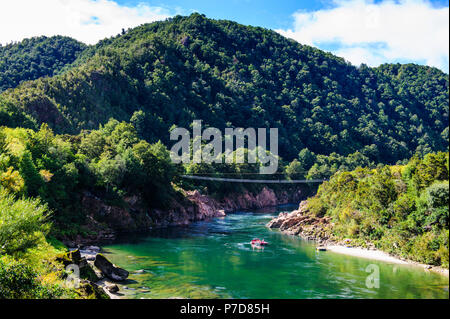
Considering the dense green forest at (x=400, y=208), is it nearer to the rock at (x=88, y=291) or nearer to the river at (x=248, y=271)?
the river at (x=248, y=271)

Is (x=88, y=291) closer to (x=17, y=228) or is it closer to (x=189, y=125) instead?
(x=17, y=228)

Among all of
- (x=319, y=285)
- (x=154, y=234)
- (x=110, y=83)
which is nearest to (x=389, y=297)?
(x=319, y=285)

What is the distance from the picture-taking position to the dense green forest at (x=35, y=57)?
129500mm

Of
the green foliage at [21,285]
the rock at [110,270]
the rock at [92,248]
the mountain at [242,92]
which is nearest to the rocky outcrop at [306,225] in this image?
the rock at [92,248]

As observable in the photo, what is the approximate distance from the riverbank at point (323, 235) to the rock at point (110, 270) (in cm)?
2156

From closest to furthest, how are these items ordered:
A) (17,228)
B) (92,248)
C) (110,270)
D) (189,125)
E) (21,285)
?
(21,285) < (17,228) < (110,270) < (92,248) < (189,125)

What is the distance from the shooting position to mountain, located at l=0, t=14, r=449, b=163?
316 ft

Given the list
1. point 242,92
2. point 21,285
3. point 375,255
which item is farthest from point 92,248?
point 242,92

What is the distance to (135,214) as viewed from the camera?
52188 mm

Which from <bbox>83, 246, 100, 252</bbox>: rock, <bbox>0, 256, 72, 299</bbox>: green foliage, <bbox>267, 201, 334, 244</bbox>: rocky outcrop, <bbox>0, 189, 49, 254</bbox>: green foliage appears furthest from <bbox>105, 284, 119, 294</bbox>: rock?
<bbox>267, 201, 334, 244</bbox>: rocky outcrop

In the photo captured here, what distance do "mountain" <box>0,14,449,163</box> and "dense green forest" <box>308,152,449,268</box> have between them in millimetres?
56382

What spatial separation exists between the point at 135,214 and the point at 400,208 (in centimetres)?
3231

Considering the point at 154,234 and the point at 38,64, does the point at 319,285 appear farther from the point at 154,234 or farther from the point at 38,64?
the point at 38,64
